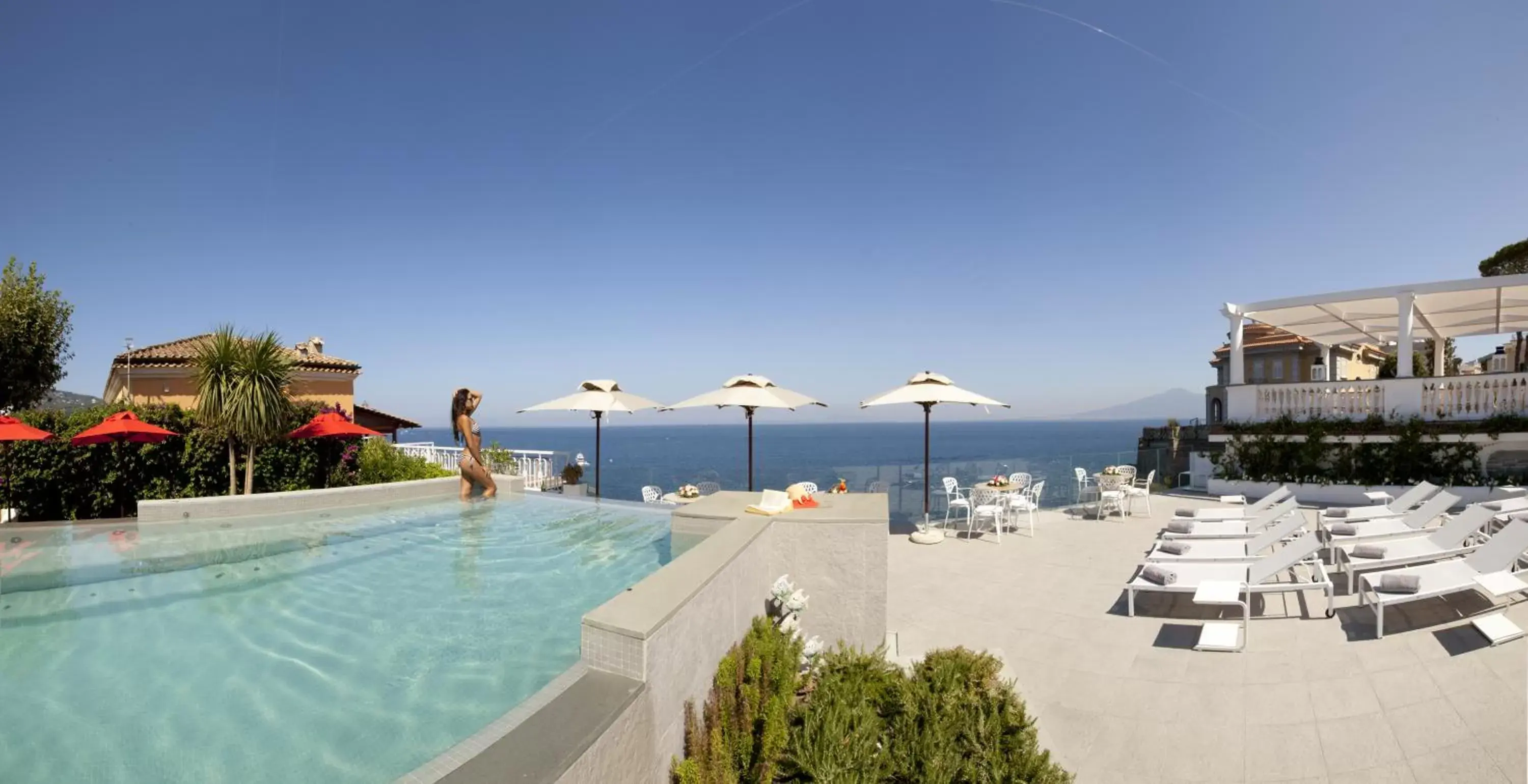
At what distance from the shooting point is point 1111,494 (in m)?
10.9

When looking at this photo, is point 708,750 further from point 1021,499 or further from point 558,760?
point 1021,499

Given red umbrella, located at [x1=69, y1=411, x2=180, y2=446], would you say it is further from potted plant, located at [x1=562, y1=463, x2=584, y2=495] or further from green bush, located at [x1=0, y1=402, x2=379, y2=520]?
potted plant, located at [x1=562, y1=463, x2=584, y2=495]

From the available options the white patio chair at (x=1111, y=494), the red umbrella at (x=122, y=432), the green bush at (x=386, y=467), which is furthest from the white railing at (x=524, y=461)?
the white patio chair at (x=1111, y=494)

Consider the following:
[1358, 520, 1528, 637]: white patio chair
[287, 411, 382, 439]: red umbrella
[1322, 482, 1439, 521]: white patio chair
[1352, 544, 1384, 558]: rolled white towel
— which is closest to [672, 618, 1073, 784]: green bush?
[1358, 520, 1528, 637]: white patio chair

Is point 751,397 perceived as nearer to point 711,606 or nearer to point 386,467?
point 711,606

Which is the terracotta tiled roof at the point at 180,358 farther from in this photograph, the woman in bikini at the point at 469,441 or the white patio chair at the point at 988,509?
the white patio chair at the point at 988,509

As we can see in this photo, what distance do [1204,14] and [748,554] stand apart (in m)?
10.5

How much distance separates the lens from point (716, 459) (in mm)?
95562

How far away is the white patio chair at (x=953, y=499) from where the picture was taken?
1006 centimetres

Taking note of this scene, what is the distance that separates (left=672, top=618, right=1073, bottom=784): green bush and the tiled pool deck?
1.55 ft

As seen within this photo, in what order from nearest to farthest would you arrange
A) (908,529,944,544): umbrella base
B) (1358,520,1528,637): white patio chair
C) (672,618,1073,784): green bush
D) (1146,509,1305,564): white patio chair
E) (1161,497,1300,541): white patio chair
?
1. (672,618,1073,784): green bush
2. (1358,520,1528,637): white patio chair
3. (1146,509,1305,564): white patio chair
4. (1161,497,1300,541): white patio chair
5. (908,529,944,544): umbrella base

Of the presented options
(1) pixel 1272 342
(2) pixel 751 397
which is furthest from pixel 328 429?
(1) pixel 1272 342

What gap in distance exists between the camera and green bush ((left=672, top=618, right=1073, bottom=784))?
3.56m

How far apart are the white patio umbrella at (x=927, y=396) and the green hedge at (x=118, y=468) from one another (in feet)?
35.3
